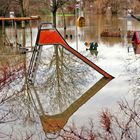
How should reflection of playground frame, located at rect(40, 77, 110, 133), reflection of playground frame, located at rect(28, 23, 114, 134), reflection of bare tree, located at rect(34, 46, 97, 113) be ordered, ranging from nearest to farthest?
reflection of playground frame, located at rect(40, 77, 110, 133), reflection of playground frame, located at rect(28, 23, 114, 134), reflection of bare tree, located at rect(34, 46, 97, 113)

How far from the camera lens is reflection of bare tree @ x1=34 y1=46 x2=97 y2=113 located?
8.48 m

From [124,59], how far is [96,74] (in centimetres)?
296

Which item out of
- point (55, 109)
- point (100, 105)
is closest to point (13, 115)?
point (55, 109)

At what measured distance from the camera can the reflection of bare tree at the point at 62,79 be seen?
8.48 meters

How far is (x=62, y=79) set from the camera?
10102 mm

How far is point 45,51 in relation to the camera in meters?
15.4

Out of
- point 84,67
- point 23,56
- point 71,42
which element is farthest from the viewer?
point 71,42

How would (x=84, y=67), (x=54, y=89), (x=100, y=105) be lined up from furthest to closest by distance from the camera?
(x=84, y=67)
(x=54, y=89)
(x=100, y=105)

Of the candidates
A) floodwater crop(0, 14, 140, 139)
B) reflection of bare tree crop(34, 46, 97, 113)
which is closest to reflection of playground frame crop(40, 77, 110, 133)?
floodwater crop(0, 14, 140, 139)

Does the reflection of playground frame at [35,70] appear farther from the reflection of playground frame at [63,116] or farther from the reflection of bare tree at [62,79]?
A: the reflection of bare tree at [62,79]

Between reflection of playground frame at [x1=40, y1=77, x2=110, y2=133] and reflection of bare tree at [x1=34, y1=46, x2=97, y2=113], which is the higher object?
reflection of bare tree at [x1=34, y1=46, x2=97, y2=113]

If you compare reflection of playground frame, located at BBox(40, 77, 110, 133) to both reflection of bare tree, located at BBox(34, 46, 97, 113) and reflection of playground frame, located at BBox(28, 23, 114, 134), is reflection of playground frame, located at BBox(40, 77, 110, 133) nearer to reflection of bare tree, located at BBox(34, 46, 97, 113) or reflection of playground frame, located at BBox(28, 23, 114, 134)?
reflection of playground frame, located at BBox(28, 23, 114, 134)

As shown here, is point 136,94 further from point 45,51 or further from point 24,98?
point 45,51

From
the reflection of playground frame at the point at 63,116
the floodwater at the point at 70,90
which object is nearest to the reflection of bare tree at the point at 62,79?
the floodwater at the point at 70,90
